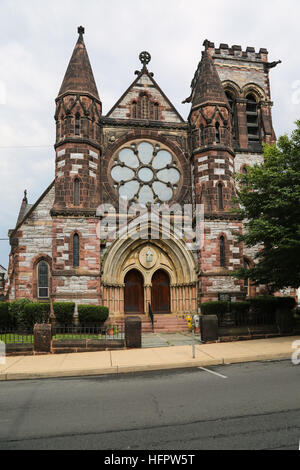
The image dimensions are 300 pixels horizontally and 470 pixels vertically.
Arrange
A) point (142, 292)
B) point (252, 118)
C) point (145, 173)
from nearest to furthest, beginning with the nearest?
1. point (142, 292)
2. point (145, 173)
3. point (252, 118)

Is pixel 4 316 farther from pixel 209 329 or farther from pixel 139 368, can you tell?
pixel 139 368

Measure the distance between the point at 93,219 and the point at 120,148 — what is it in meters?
5.24

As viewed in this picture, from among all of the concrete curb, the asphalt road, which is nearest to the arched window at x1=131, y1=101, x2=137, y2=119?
the concrete curb

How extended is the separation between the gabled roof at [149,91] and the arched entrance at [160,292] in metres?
9.57

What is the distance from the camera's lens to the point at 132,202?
21516 millimetres

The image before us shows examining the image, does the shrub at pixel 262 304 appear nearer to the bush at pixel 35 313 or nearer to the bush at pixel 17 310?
the bush at pixel 35 313

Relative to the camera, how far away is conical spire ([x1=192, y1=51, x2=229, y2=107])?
73.2ft

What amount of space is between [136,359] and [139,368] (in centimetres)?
99

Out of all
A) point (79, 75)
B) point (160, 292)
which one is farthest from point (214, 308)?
point (79, 75)

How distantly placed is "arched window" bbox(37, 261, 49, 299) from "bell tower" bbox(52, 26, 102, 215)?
141 inches

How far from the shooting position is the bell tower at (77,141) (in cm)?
1955

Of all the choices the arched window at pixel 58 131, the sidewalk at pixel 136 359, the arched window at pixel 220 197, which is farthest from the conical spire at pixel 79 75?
the sidewalk at pixel 136 359

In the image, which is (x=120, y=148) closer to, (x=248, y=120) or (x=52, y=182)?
(x=52, y=182)
